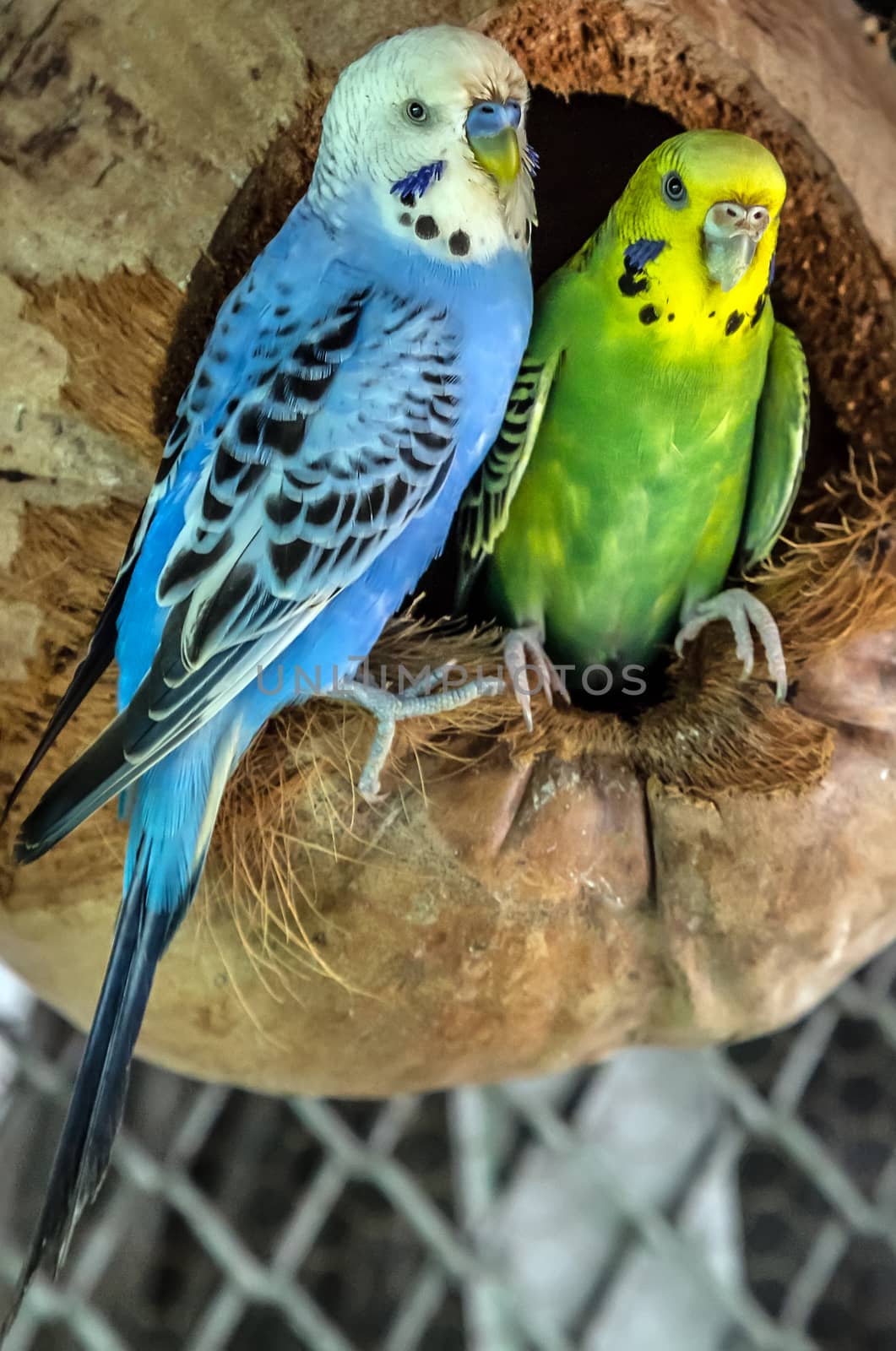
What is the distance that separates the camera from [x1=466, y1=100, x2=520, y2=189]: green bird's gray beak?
2.42 feet

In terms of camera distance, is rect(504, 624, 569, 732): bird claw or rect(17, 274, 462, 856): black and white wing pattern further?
rect(504, 624, 569, 732): bird claw

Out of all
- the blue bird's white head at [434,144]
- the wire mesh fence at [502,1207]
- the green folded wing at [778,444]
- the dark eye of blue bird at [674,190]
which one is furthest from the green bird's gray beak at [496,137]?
the wire mesh fence at [502,1207]

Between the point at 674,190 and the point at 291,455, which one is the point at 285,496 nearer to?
the point at 291,455

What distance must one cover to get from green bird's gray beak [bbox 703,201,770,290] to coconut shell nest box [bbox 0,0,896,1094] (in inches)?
3.9

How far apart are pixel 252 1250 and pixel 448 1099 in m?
0.29

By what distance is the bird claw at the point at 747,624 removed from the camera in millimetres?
879

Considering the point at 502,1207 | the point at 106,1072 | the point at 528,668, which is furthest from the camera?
the point at 502,1207

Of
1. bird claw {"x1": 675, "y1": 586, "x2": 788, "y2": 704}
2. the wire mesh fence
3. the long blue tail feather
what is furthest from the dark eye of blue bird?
the wire mesh fence

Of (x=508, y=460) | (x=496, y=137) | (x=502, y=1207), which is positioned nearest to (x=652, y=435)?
(x=508, y=460)

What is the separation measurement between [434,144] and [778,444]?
35cm

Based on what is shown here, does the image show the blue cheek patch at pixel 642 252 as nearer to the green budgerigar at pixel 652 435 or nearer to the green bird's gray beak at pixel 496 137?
the green budgerigar at pixel 652 435

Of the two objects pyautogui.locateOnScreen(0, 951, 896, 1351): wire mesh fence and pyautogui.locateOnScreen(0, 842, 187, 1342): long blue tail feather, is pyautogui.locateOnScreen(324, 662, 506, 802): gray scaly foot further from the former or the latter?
pyautogui.locateOnScreen(0, 951, 896, 1351): wire mesh fence

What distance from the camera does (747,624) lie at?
3.01 ft

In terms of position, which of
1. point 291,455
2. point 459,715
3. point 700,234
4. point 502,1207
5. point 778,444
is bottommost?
point 502,1207
